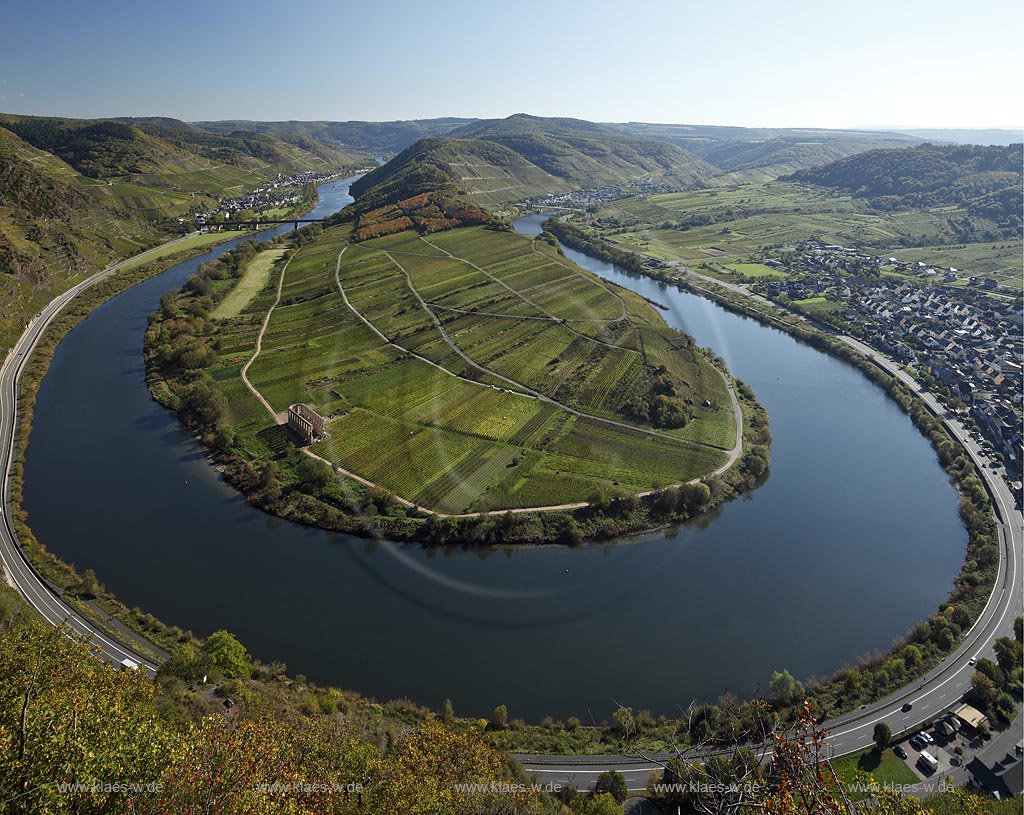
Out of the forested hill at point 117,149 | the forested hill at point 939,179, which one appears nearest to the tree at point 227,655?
the forested hill at point 117,149

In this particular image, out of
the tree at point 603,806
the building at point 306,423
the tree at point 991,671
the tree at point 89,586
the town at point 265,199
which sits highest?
the town at point 265,199

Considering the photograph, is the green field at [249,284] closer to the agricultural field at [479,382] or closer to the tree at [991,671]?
the agricultural field at [479,382]

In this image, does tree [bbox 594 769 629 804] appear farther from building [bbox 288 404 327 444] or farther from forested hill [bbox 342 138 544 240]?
forested hill [bbox 342 138 544 240]

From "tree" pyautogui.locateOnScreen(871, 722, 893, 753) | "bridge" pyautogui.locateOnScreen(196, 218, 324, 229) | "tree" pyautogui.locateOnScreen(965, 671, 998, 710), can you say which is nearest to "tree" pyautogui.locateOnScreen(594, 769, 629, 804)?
"tree" pyautogui.locateOnScreen(871, 722, 893, 753)

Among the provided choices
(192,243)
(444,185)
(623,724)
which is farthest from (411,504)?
(444,185)

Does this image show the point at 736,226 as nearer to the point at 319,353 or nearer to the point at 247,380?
the point at 319,353

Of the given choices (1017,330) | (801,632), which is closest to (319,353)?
(801,632)

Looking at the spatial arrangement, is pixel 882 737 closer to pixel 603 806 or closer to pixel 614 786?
pixel 614 786
